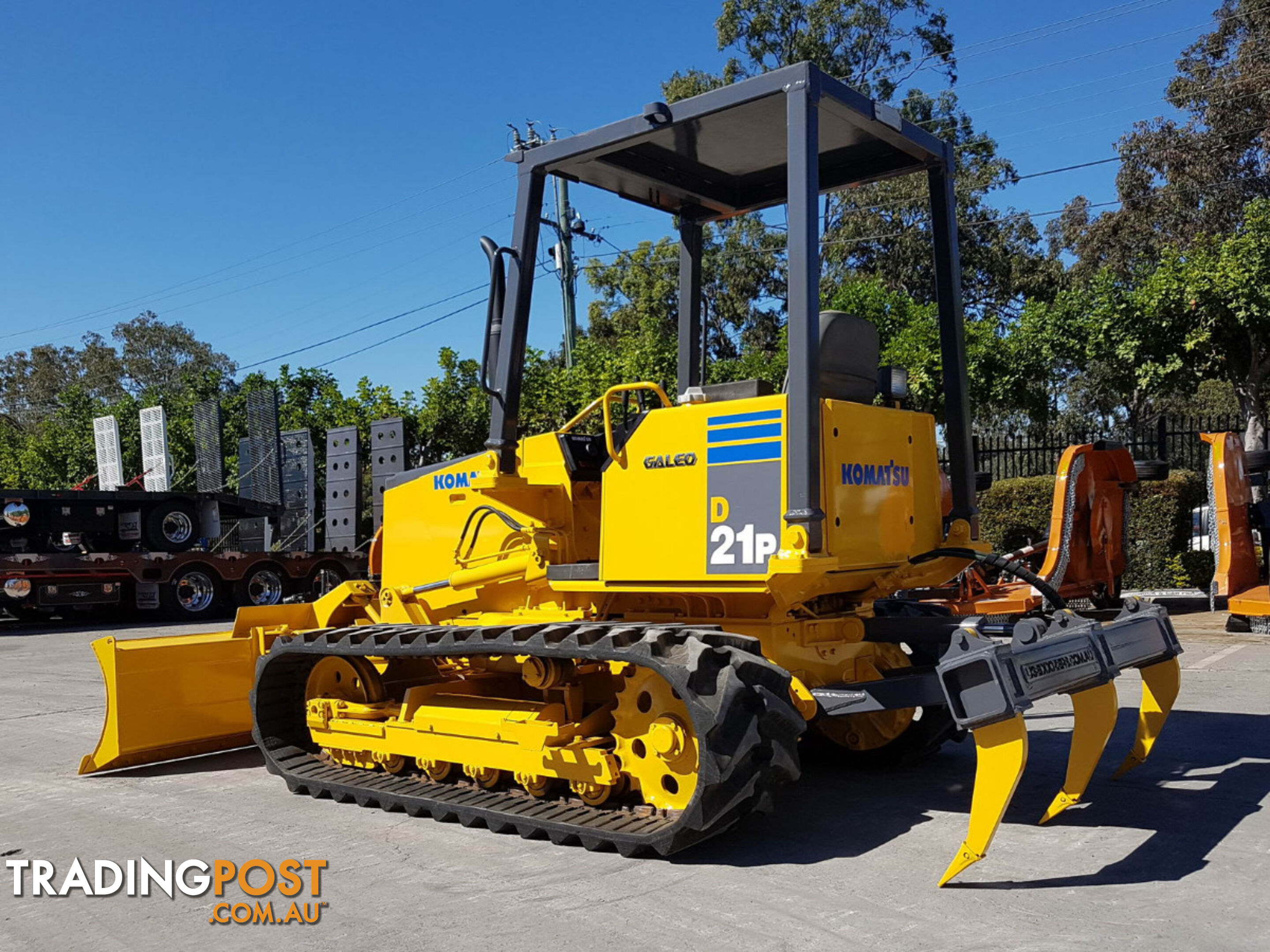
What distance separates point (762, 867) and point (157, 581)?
1742 cm

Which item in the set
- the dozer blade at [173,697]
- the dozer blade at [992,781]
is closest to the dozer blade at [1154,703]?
the dozer blade at [992,781]

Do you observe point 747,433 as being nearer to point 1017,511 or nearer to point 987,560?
point 987,560

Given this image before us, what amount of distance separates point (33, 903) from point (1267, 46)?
32.4 m

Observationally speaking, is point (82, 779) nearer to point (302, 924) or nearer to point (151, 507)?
point (302, 924)

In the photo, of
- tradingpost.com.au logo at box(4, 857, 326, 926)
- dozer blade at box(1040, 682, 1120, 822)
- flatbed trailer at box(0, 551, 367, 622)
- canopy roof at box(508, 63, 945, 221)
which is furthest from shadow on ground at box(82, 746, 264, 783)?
flatbed trailer at box(0, 551, 367, 622)

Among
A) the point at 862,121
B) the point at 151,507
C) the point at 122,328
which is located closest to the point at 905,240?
the point at 151,507

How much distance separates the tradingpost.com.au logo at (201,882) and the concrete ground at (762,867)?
0.07 m

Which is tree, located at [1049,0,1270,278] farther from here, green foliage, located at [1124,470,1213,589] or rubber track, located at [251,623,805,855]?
rubber track, located at [251,623,805,855]

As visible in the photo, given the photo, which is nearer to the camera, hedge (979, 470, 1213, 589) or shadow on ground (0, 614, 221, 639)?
hedge (979, 470, 1213, 589)

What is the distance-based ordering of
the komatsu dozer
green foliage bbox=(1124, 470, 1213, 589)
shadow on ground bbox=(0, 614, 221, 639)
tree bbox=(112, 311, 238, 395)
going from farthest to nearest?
tree bbox=(112, 311, 238, 395)
shadow on ground bbox=(0, 614, 221, 639)
green foliage bbox=(1124, 470, 1213, 589)
the komatsu dozer

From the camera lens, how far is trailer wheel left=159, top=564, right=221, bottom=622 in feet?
64.5

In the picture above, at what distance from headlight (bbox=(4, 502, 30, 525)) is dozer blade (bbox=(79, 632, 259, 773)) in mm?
14381

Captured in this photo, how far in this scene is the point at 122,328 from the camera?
58344mm

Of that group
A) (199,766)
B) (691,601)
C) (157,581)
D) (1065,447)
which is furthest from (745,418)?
(157,581)
